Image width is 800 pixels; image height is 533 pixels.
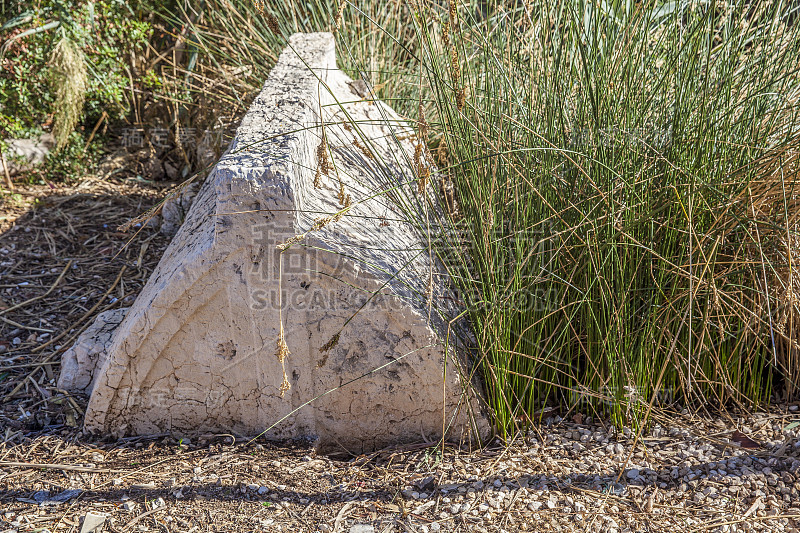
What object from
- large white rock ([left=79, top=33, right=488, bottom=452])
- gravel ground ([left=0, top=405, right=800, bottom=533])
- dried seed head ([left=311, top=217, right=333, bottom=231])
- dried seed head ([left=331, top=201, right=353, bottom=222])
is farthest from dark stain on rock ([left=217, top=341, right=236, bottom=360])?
dried seed head ([left=311, top=217, right=333, bottom=231])

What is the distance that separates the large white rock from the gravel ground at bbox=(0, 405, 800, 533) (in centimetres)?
8

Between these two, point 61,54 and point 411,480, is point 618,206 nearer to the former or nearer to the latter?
point 411,480

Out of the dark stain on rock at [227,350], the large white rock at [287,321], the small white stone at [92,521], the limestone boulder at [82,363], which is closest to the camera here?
the small white stone at [92,521]

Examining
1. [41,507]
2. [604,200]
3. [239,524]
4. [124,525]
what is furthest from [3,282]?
[604,200]

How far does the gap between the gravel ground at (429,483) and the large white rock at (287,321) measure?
0.28 ft

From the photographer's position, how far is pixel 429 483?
147 centimetres

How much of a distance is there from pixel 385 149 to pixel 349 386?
0.77 meters

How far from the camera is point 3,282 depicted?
2.40 metres

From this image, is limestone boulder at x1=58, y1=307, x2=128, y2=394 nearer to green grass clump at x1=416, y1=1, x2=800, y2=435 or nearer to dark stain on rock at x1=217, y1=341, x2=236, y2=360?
dark stain on rock at x1=217, y1=341, x2=236, y2=360

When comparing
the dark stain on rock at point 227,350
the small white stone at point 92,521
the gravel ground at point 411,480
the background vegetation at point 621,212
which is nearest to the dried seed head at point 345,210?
the background vegetation at point 621,212

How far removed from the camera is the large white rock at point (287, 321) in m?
1.46

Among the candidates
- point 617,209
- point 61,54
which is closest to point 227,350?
point 617,209

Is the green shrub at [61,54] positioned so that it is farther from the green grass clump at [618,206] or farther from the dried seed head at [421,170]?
the dried seed head at [421,170]

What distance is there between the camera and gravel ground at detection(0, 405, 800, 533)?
1348 mm
